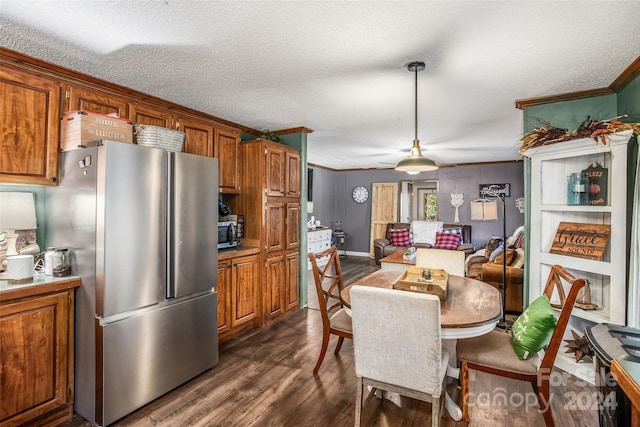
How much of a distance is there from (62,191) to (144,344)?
1.23m

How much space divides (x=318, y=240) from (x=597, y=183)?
5.32 metres

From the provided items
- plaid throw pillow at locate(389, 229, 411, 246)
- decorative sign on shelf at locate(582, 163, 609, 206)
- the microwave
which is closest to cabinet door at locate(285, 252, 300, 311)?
the microwave

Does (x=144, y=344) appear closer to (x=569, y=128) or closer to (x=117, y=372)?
(x=117, y=372)

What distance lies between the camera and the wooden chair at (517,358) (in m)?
1.76

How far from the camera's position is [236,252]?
3338mm

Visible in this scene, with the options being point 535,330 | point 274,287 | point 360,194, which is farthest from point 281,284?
point 360,194

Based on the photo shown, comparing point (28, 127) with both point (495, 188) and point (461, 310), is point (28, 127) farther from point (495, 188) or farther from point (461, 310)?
point (495, 188)

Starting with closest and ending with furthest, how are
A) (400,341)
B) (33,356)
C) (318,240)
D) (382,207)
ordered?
1. (400,341)
2. (33,356)
3. (318,240)
4. (382,207)

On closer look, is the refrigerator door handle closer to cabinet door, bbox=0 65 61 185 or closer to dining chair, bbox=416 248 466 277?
cabinet door, bbox=0 65 61 185

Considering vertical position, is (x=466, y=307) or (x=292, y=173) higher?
(x=292, y=173)

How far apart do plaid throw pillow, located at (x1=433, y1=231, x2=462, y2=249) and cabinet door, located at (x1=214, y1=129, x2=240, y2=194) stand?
484 cm

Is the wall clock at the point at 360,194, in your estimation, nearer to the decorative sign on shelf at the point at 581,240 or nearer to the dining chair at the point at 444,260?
the dining chair at the point at 444,260

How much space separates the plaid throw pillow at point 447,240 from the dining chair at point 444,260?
3.88 meters

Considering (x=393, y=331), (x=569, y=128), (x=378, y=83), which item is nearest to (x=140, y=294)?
(x=393, y=331)
